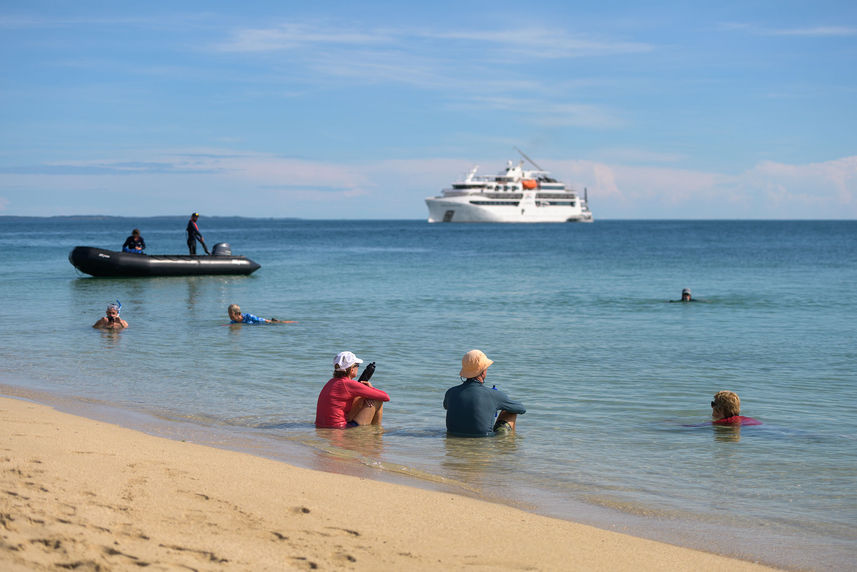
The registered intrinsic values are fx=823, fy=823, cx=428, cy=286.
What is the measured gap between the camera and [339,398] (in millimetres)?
7684

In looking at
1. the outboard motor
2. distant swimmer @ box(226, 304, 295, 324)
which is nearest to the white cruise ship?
the outboard motor

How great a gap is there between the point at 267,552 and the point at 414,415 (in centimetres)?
481

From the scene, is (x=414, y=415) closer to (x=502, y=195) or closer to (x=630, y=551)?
(x=630, y=551)

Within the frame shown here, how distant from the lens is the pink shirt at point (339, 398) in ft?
24.9

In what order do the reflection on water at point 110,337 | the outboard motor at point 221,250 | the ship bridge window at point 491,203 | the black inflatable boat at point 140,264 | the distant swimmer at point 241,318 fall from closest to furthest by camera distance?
1. the reflection on water at point 110,337
2. the distant swimmer at point 241,318
3. the black inflatable boat at point 140,264
4. the outboard motor at point 221,250
5. the ship bridge window at point 491,203

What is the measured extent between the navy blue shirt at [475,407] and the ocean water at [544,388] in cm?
18

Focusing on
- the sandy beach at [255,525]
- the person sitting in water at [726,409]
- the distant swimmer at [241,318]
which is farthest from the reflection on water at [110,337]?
the person sitting in water at [726,409]

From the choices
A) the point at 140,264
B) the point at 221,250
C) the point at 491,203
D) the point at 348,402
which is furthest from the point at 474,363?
the point at 491,203

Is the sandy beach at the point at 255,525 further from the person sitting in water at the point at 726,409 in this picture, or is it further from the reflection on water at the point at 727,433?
the person sitting in water at the point at 726,409

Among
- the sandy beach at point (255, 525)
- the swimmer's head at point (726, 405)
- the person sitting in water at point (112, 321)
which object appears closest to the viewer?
the sandy beach at point (255, 525)

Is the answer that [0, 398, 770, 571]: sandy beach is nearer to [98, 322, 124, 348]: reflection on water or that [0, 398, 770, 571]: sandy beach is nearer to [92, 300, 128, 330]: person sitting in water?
[98, 322, 124, 348]: reflection on water

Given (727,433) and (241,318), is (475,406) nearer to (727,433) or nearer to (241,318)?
(727,433)

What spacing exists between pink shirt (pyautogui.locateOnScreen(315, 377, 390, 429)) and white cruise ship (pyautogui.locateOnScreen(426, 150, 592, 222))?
109 m

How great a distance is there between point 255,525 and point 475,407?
3242 mm
